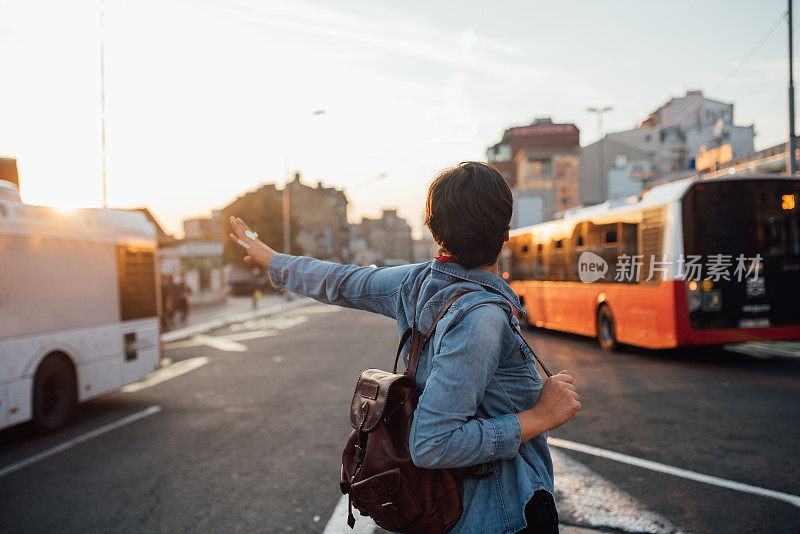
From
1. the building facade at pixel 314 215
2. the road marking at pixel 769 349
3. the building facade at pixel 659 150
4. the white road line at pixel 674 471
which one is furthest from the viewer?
the building facade at pixel 314 215

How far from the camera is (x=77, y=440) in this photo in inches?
277

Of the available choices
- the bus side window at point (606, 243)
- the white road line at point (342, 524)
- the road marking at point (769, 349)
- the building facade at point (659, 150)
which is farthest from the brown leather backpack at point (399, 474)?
the building facade at point (659, 150)

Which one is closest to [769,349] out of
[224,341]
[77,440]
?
[77,440]

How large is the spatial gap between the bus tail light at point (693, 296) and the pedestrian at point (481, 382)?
9060mm

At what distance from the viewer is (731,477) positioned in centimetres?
488

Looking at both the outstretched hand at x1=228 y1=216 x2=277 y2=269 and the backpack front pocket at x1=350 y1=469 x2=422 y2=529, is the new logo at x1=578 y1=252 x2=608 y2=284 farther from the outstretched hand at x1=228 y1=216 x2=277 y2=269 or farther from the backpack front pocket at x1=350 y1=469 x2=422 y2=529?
the backpack front pocket at x1=350 y1=469 x2=422 y2=529

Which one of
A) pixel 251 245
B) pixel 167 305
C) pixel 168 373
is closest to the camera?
pixel 251 245

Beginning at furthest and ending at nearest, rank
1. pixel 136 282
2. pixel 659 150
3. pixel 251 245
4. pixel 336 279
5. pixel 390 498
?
pixel 659 150 → pixel 136 282 → pixel 251 245 → pixel 336 279 → pixel 390 498

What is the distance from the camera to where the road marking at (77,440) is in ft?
19.9

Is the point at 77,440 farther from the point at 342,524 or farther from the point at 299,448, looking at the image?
the point at 342,524

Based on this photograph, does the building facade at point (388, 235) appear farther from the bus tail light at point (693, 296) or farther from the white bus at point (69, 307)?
the white bus at point (69, 307)

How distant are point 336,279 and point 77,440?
621cm

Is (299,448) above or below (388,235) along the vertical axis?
below

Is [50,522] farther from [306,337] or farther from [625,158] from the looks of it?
[625,158]
